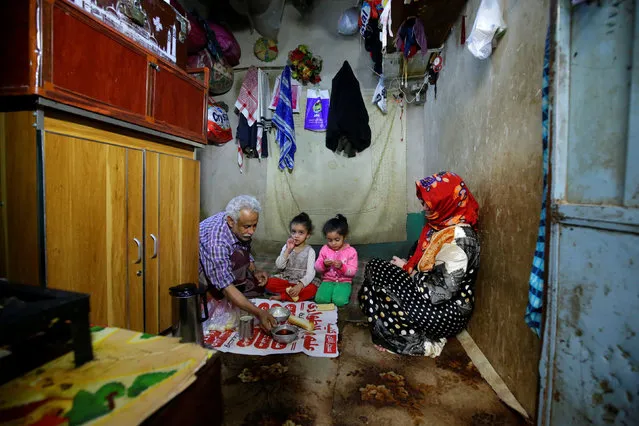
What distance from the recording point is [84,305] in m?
0.77

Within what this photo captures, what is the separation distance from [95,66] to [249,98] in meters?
3.23

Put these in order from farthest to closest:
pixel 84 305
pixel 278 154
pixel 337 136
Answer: pixel 278 154 < pixel 337 136 < pixel 84 305

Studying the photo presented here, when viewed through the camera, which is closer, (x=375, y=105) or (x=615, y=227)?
(x=615, y=227)

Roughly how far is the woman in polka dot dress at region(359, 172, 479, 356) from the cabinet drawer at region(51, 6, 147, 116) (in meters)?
2.09

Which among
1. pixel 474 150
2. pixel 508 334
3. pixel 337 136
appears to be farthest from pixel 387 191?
pixel 508 334

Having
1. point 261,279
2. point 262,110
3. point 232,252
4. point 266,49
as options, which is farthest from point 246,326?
point 266,49

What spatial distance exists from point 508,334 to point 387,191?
293 cm

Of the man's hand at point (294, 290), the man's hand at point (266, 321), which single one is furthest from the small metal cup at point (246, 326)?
the man's hand at point (294, 290)

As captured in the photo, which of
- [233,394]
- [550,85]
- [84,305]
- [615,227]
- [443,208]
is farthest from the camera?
[443,208]

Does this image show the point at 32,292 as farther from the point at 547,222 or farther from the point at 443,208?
the point at 443,208

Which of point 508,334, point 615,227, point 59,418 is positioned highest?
point 615,227

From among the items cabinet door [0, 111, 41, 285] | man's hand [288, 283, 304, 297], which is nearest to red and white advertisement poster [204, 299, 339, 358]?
man's hand [288, 283, 304, 297]

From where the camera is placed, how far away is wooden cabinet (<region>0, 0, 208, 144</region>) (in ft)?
4.25

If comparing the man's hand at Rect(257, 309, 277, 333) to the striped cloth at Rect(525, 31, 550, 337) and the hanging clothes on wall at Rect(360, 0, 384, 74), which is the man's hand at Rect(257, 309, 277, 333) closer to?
the striped cloth at Rect(525, 31, 550, 337)
